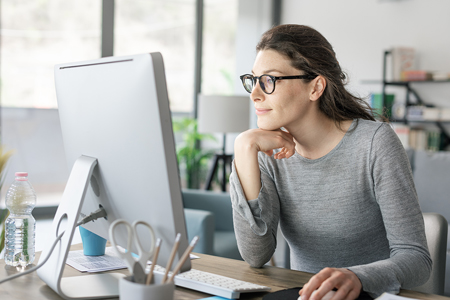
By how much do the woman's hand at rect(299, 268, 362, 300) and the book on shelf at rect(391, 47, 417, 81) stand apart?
4111mm

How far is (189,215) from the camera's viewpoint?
2666mm

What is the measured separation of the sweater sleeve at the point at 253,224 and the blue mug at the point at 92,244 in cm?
36

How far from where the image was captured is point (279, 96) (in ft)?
4.45

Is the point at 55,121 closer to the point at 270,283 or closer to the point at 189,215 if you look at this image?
the point at 189,215

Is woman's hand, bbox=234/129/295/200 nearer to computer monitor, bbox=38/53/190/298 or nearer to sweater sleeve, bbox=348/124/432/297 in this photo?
sweater sleeve, bbox=348/124/432/297

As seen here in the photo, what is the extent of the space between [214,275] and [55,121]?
4053mm

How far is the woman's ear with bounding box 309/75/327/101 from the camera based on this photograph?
1398 mm

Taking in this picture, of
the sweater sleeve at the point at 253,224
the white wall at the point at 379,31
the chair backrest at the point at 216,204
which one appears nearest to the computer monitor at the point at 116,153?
the sweater sleeve at the point at 253,224

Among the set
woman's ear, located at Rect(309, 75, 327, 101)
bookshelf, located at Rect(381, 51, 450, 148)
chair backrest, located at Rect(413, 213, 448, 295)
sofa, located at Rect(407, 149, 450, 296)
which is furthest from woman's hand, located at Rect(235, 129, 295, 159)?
bookshelf, located at Rect(381, 51, 450, 148)

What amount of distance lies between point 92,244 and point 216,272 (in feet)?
1.18

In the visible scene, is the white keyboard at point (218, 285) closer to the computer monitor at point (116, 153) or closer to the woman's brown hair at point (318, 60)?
the computer monitor at point (116, 153)

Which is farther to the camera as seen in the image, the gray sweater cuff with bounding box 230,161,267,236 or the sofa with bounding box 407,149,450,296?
the sofa with bounding box 407,149,450,296

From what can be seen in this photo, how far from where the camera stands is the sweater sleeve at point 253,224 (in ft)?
4.10

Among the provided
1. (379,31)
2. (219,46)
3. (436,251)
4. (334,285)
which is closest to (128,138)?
(334,285)
